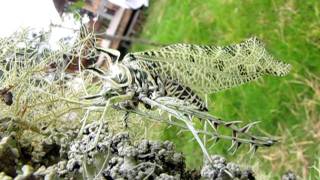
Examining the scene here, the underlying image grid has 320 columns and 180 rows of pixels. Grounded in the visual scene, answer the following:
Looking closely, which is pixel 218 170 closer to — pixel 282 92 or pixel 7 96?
pixel 7 96

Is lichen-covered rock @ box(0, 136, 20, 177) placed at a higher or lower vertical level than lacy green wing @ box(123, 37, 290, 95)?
lower

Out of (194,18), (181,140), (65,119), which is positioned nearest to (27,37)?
(65,119)

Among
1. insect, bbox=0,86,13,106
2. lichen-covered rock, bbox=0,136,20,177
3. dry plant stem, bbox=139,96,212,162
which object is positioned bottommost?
lichen-covered rock, bbox=0,136,20,177

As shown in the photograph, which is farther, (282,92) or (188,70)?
(282,92)

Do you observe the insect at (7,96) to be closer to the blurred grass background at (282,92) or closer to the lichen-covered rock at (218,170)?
the lichen-covered rock at (218,170)

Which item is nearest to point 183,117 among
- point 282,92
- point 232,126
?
point 232,126

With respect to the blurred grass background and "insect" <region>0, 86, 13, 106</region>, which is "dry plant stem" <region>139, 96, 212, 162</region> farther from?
the blurred grass background

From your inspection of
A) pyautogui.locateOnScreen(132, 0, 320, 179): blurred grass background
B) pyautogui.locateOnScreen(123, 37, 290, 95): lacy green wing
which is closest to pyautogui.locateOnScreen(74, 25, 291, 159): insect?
Result: pyautogui.locateOnScreen(123, 37, 290, 95): lacy green wing

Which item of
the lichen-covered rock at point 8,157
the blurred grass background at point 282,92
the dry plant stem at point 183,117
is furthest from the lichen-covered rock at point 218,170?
the blurred grass background at point 282,92
